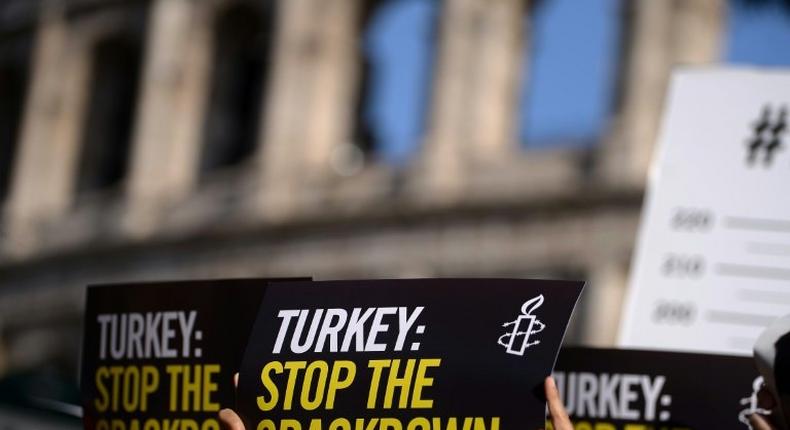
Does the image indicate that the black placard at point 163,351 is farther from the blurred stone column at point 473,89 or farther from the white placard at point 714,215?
the blurred stone column at point 473,89

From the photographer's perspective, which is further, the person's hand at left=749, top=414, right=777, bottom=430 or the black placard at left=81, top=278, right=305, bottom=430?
the black placard at left=81, top=278, right=305, bottom=430

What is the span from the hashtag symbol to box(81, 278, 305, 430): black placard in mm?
2038

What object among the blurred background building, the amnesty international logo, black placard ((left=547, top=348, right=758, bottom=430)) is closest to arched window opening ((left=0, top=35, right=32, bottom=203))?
the blurred background building

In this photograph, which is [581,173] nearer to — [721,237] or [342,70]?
[342,70]

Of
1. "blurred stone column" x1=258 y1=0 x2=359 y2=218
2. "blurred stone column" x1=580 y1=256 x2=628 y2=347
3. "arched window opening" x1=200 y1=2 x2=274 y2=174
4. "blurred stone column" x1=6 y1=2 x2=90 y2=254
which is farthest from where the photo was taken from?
"blurred stone column" x1=6 y1=2 x2=90 y2=254

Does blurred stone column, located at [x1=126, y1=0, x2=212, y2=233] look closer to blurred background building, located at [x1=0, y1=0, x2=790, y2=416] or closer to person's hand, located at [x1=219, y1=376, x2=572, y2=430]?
blurred background building, located at [x1=0, y1=0, x2=790, y2=416]

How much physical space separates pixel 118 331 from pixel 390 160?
20.9 metres

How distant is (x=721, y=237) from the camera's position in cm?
536

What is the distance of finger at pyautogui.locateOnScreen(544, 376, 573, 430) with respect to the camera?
3205 mm

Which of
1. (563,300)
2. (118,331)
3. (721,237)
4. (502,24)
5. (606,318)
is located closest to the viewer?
(563,300)

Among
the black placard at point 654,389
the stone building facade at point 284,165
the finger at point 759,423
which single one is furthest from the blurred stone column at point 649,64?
the finger at point 759,423

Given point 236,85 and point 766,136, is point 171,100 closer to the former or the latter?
point 236,85

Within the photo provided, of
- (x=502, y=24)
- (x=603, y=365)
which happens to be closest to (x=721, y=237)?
(x=603, y=365)

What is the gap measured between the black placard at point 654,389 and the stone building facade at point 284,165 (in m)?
17.4
